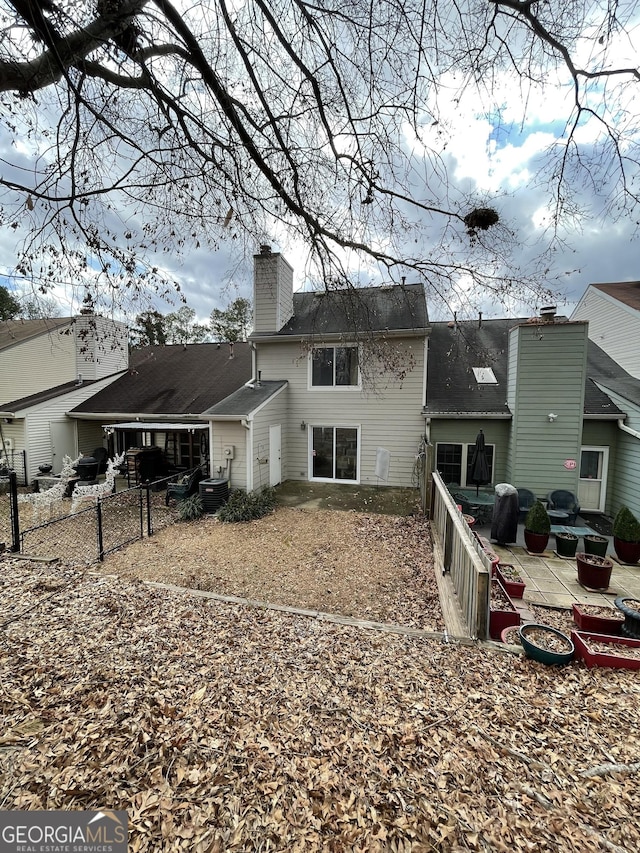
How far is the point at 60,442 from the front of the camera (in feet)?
42.8

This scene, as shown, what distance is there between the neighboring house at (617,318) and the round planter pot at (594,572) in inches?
294

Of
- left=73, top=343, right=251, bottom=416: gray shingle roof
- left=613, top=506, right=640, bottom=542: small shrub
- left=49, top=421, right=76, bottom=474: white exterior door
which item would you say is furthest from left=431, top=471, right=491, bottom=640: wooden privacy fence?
left=49, top=421, right=76, bottom=474: white exterior door

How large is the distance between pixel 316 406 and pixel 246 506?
409 cm

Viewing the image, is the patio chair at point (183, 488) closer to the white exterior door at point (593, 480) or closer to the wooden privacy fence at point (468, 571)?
the wooden privacy fence at point (468, 571)

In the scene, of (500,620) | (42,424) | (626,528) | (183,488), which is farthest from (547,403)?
(42,424)

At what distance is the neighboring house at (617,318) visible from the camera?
33.7 feet

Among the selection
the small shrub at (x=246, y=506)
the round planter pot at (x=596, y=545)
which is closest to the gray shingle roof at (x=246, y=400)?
the small shrub at (x=246, y=506)

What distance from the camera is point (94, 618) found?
371 cm

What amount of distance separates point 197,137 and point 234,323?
67.3ft

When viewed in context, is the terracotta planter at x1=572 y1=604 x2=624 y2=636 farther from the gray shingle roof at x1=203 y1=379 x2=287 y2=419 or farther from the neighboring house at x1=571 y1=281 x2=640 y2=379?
the neighboring house at x1=571 y1=281 x2=640 y2=379

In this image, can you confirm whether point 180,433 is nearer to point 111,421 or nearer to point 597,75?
point 111,421

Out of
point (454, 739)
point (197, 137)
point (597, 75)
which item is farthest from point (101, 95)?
point (454, 739)

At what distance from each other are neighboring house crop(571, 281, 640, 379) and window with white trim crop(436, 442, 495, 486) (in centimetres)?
535

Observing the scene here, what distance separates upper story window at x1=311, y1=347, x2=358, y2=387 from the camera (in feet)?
36.2
